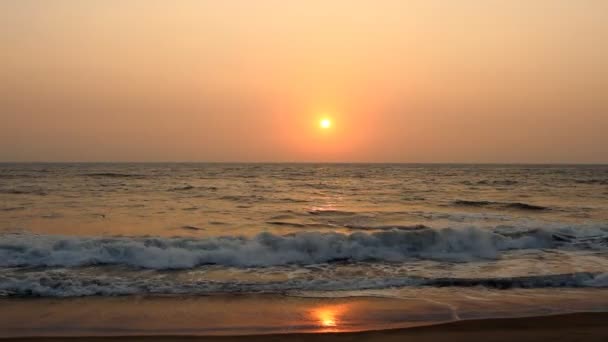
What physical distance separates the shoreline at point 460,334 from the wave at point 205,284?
2179 millimetres

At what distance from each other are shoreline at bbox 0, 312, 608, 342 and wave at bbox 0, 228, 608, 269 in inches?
184

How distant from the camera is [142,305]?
7762 mm

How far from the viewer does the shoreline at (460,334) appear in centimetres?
626

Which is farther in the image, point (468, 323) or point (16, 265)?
point (16, 265)

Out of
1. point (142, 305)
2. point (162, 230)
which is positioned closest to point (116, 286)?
point (142, 305)

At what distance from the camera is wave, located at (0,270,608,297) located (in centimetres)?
854

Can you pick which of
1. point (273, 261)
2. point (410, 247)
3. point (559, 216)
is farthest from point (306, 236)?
point (559, 216)

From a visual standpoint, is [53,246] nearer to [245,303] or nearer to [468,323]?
[245,303]

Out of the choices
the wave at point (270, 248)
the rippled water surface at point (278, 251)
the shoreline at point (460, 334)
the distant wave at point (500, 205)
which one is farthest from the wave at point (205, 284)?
the distant wave at point (500, 205)

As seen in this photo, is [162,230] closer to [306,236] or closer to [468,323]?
[306,236]

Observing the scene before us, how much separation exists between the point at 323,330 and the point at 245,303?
5.77ft

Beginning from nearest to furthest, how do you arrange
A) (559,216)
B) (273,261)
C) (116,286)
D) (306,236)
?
1. (116,286)
2. (273,261)
3. (306,236)
4. (559,216)

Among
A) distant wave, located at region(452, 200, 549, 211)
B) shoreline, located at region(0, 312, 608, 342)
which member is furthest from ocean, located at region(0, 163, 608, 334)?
distant wave, located at region(452, 200, 549, 211)

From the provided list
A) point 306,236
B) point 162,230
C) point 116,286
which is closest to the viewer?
point 116,286
